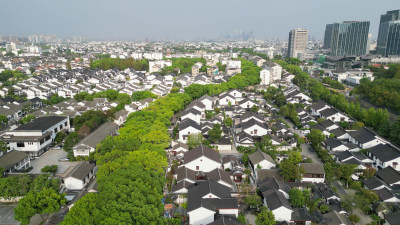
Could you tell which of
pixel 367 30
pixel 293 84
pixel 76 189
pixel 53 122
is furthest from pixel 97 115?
pixel 367 30

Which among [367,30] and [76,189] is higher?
[367,30]

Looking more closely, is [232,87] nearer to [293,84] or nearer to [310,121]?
[293,84]

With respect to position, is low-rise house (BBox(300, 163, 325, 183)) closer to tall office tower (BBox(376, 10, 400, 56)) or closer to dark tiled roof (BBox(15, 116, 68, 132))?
dark tiled roof (BBox(15, 116, 68, 132))

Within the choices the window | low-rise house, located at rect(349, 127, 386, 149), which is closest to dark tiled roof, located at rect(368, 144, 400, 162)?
low-rise house, located at rect(349, 127, 386, 149)

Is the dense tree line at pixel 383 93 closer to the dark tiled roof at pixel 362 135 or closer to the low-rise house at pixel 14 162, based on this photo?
the dark tiled roof at pixel 362 135

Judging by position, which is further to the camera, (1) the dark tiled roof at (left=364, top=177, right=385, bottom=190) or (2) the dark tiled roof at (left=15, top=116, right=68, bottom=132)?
(2) the dark tiled roof at (left=15, top=116, right=68, bottom=132)

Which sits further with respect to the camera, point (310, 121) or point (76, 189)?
point (310, 121)
